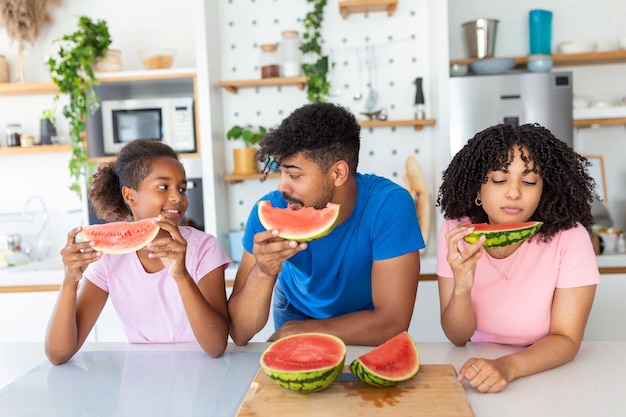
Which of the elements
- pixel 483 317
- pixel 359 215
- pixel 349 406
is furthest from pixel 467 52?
pixel 349 406

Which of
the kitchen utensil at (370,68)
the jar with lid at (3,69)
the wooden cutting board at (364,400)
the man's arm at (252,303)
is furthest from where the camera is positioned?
the jar with lid at (3,69)

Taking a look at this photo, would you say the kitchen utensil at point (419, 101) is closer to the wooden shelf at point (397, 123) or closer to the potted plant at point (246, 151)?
the wooden shelf at point (397, 123)

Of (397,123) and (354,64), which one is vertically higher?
(354,64)

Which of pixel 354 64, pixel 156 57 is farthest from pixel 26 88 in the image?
pixel 354 64

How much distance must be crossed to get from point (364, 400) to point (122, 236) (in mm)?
896

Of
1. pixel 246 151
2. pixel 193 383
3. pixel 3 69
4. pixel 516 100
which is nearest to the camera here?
pixel 193 383

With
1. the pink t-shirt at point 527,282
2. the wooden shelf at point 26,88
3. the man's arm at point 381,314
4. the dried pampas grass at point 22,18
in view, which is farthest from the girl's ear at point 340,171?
the dried pampas grass at point 22,18

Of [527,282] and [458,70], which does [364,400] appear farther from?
[458,70]

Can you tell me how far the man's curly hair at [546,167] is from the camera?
1.71 meters

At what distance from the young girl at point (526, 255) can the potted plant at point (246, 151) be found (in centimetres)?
241

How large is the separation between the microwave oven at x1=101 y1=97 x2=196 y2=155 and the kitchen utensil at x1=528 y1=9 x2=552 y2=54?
2.51m

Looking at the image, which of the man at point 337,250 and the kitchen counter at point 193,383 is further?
the man at point 337,250

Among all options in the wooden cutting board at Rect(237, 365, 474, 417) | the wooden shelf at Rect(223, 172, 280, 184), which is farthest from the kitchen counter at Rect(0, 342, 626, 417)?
the wooden shelf at Rect(223, 172, 280, 184)

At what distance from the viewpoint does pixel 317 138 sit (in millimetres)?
1873
